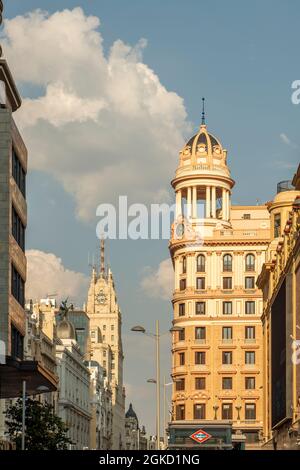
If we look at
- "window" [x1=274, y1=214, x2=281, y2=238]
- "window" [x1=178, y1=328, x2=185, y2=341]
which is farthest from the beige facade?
"window" [x1=178, y1=328, x2=185, y2=341]

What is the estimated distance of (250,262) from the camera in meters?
145

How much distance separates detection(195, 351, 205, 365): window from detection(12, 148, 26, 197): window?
2880 inches

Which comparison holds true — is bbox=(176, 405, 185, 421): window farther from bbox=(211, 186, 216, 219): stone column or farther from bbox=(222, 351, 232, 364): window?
bbox=(211, 186, 216, 219): stone column

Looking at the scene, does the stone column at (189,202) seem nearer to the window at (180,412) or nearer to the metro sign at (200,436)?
the window at (180,412)

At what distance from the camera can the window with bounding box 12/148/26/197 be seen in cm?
6656

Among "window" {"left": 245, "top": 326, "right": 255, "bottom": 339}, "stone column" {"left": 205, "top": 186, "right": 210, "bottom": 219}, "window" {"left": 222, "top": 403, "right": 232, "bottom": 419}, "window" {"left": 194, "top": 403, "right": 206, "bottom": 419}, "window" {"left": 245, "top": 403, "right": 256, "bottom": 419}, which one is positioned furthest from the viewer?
"stone column" {"left": 205, "top": 186, "right": 210, "bottom": 219}

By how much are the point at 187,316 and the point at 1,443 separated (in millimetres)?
76979

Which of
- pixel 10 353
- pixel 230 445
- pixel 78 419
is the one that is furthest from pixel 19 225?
pixel 78 419

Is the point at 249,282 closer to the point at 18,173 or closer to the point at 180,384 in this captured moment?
the point at 180,384

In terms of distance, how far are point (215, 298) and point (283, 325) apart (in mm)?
48031

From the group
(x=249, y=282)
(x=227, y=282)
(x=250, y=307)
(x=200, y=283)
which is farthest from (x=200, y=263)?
(x=250, y=307)

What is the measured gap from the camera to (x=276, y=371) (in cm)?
10519

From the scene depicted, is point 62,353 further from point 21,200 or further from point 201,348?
point 21,200
